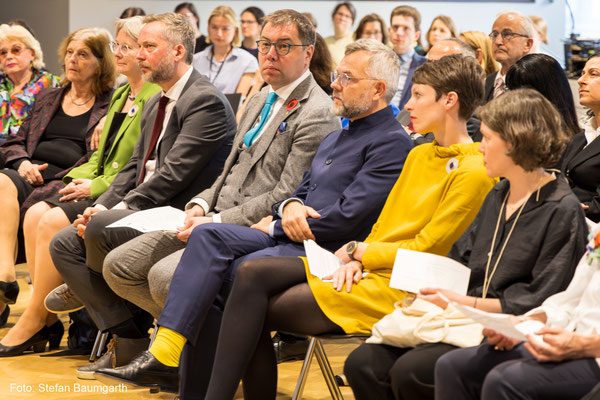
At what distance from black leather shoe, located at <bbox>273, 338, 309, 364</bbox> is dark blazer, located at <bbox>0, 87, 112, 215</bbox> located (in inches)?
64.3

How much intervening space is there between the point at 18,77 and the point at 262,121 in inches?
111

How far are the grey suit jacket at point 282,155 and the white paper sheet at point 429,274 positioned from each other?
3.62ft

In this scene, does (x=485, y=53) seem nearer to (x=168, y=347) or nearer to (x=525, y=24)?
(x=525, y=24)

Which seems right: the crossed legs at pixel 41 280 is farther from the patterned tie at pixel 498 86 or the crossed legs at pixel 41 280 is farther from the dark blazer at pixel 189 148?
the patterned tie at pixel 498 86

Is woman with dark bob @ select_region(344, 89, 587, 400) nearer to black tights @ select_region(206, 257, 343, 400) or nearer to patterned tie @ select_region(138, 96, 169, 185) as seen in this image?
black tights @ select_region(206, 257, 343, 400)

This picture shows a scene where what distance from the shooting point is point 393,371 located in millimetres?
2361

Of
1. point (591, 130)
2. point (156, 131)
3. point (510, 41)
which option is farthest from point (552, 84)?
point (156, 131)

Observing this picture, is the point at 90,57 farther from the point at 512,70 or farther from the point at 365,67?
the point at 512,70

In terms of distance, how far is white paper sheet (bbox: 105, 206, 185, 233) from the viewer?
344 cm

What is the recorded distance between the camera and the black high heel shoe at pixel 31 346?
4148mm

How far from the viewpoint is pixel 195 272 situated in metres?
3.03

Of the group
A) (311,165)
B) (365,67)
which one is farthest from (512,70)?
(311,165)

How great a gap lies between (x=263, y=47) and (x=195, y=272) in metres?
1.20

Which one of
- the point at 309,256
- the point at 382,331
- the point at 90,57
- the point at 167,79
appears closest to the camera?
the point at 382,331
